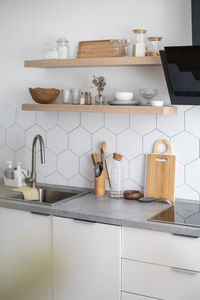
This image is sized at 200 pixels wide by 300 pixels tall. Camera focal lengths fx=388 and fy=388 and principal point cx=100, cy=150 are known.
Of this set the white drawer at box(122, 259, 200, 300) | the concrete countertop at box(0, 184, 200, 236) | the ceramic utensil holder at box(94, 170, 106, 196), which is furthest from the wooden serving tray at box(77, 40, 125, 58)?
the white drawer at box(122, 259, 200, 300)

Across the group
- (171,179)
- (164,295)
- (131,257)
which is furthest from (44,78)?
(164,295)

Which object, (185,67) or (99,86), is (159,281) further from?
(99,86)

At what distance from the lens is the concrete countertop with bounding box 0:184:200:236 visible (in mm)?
1985

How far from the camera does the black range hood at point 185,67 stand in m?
2.01

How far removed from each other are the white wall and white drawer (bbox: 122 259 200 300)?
26.1 inches

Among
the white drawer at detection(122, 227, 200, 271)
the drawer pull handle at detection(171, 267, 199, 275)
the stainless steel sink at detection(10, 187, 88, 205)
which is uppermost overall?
the stainless steel sink at detection(10, 187, 88, 205)

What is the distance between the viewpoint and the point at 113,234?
2109 mm

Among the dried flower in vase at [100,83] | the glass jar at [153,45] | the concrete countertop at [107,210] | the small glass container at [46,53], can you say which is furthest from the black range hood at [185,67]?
the small glass container at [46,53]

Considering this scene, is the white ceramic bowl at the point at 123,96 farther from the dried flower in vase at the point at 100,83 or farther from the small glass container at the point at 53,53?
the small glass container at the point at 53,53

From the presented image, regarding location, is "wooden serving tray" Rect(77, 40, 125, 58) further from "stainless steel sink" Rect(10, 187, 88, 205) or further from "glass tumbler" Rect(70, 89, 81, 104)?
"stainless steel sink" Rect(10, 187, 88, 205)

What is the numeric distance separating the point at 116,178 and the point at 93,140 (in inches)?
14.1

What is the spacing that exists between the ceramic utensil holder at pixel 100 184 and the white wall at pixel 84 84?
0.16 metres

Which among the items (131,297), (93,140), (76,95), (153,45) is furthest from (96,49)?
(131,297)

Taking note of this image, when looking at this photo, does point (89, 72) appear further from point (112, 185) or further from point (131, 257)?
point (131, 257)
